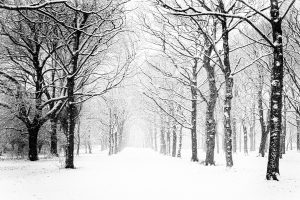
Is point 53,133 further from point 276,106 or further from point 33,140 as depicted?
point 276,106

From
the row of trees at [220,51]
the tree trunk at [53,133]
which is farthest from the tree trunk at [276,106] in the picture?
the tree trunk at [53,133]

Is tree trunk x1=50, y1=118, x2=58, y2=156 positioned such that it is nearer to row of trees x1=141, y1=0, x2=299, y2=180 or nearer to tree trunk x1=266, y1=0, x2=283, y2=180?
row of trees x1=141, y1=0, x2=299, y2=180

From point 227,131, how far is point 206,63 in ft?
18.3

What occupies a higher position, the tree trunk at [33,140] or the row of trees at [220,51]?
the row of trees at [220,51]

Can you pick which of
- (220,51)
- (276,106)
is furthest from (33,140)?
(276,106)

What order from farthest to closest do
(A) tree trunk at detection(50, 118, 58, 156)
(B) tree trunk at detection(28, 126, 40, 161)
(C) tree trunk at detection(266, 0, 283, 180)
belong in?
1. (A) tree trunk at detection(50, 118, 58, 156)
2. (B) tree trunk at detection(28, 126, 40, 161)
3. (C) tree trunk at detection(266, 0, 283, 180)

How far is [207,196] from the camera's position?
8.47 metres

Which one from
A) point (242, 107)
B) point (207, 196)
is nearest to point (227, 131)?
point (207, 196)

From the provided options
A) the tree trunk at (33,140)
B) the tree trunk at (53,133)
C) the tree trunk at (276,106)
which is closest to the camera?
the tree trunk at (276,106)

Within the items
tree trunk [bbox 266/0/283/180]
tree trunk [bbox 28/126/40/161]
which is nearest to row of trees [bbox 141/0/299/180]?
tree trunk [bbox 266/0/283/180]

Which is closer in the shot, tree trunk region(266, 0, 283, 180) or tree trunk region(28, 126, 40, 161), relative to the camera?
tree trunk region(266, 0, 283, 180)

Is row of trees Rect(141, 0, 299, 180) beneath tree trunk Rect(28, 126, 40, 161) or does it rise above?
above

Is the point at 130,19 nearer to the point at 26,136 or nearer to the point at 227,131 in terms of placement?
the point at 227,131

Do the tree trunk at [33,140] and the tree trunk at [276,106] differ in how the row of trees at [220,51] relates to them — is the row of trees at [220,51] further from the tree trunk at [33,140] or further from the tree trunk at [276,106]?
the tree trunk at [33,140]
